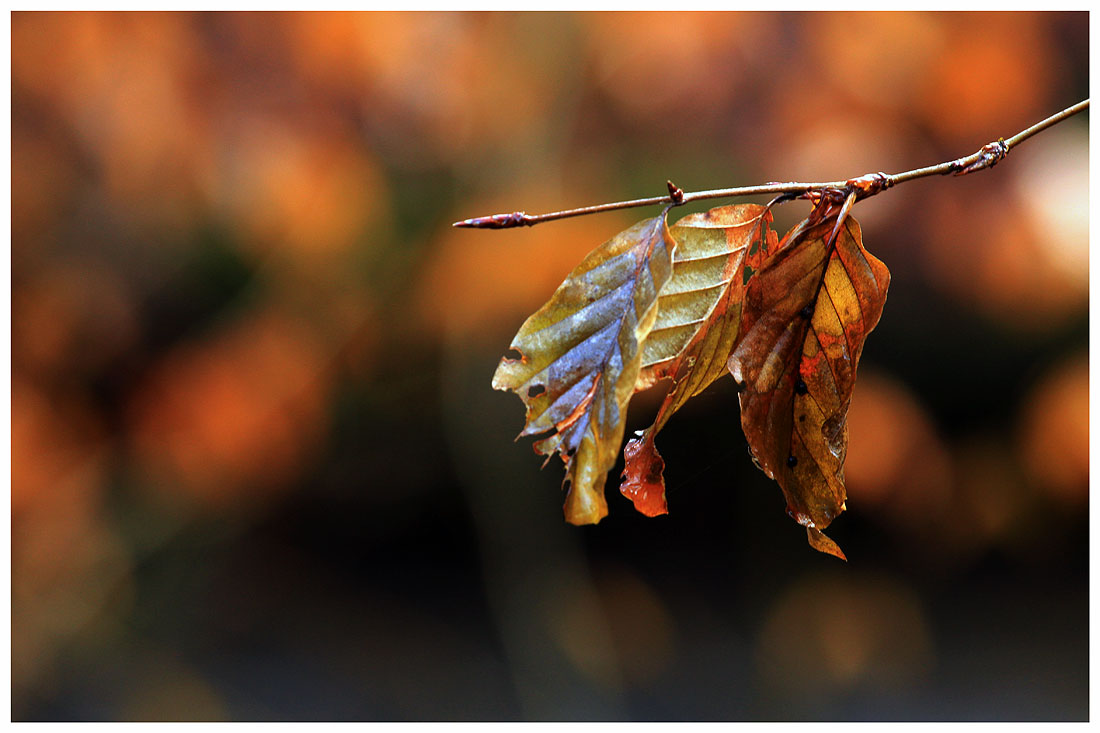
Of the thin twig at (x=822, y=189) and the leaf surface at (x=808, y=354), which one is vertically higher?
the thin twig at (x=822, y=189)

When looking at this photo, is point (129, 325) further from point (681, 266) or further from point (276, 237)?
point (681, 266)

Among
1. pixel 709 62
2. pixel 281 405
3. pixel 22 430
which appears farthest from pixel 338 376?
pixel 709 62

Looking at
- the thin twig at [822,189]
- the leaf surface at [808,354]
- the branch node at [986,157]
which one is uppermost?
the branch node at [986,157]

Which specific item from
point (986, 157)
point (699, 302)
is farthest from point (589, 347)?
point (986, 157)

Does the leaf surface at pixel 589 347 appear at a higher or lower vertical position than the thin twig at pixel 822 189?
lower

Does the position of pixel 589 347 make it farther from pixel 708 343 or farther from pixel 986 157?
pixel 986 157
